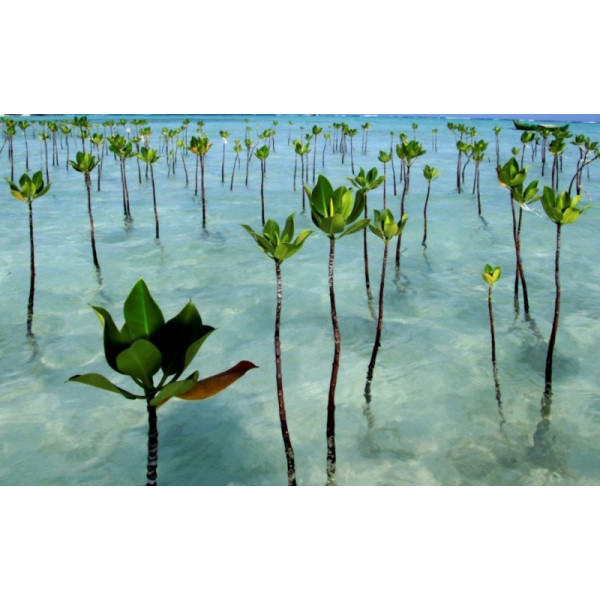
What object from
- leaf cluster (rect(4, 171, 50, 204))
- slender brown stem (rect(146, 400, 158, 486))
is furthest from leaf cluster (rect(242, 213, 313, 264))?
leaf cluster (rect(4, 171, 50, 204))

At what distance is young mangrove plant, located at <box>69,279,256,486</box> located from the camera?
70.1 inches

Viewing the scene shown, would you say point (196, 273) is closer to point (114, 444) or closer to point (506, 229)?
point (114, 444)

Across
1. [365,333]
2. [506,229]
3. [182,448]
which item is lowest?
[182,448]

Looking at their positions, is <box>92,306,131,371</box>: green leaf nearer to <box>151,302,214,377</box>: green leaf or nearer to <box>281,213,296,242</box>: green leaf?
<box>151,302,214,377</box>: green leaf

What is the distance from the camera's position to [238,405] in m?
3.95

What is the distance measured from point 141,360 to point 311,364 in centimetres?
293

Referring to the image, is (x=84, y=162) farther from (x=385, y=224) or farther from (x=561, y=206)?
(x=561, y=206)

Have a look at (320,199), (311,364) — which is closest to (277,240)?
(320,199)

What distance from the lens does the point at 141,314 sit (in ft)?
6.08

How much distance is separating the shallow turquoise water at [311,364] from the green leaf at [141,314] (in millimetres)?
1618

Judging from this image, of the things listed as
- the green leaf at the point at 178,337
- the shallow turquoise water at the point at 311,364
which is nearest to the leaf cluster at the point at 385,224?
the shallow turquoise water at the point at 311,364

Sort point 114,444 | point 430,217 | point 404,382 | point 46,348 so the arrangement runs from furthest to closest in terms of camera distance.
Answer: point 430,217
point 46,348
point 404,382
point 114,444

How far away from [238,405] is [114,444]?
97cm

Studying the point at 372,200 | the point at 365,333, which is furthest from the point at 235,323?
the point at 372,200
